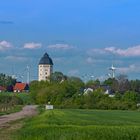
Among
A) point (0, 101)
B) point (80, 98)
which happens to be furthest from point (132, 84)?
point (0, 101)

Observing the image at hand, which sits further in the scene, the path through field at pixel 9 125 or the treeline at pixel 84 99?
the treeline at pixel 84 99

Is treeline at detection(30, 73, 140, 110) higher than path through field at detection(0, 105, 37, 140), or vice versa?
treeline at detection(30, 73, 140, 110)

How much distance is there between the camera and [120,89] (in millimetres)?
199500

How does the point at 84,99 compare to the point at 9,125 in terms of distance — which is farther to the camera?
the point at 84,99

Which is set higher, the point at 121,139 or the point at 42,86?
the point at 42,86

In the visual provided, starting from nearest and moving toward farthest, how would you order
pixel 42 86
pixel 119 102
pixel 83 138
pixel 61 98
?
pixel 83 138
pixel 119 102
pixel 61 98
pixel 42 86

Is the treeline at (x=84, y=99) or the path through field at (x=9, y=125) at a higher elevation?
the treeline at (x=84, y=99)

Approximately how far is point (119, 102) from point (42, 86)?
40886 mm

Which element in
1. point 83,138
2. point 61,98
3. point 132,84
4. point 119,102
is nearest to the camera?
point 83,138

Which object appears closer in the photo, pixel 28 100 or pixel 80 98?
pixel 80 98

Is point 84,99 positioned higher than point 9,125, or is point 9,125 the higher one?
point 84,99

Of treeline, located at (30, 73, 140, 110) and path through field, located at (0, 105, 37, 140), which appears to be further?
treeline, located at (30, 73, 140, 110)

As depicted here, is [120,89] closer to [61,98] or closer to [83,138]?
[61,98]

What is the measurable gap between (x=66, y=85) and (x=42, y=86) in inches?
594
